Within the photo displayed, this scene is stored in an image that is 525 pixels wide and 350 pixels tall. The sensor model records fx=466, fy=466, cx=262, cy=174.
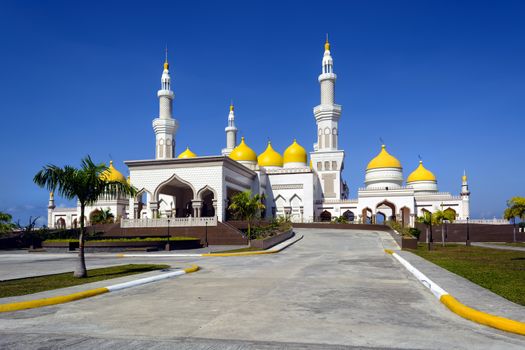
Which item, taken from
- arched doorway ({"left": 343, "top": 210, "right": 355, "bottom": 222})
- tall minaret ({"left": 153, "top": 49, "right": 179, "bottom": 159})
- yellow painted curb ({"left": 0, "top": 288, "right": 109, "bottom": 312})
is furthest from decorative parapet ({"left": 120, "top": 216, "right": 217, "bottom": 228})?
yellow painted curb ({"left": 0, "top": 288, "right": 109, "bottom": 312})

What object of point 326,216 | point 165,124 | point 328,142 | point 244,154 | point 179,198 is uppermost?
point 165,124

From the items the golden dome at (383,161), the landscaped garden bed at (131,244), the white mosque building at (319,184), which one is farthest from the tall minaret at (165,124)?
the landscaped garden bed at (131,244)

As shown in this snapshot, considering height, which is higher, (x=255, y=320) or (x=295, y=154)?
(x=295, y=154)

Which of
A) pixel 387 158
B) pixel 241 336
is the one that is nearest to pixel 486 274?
pixel 241 336

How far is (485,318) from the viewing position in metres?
7.18

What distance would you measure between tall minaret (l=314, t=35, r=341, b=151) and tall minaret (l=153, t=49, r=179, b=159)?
18.7m

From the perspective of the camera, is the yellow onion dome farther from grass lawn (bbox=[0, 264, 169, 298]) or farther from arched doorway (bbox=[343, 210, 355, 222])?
grass lawn (bbox=[0, 264, 169, 298])

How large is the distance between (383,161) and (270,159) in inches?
591

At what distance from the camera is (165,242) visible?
98.8 feet

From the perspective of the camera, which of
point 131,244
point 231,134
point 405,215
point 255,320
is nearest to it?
point 255,320

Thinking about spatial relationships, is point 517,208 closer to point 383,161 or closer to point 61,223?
point 383,161

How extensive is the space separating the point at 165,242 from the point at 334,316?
2373 centimetres

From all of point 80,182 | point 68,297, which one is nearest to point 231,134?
point 80,182

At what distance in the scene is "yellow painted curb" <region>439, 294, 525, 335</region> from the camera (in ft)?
21.7
